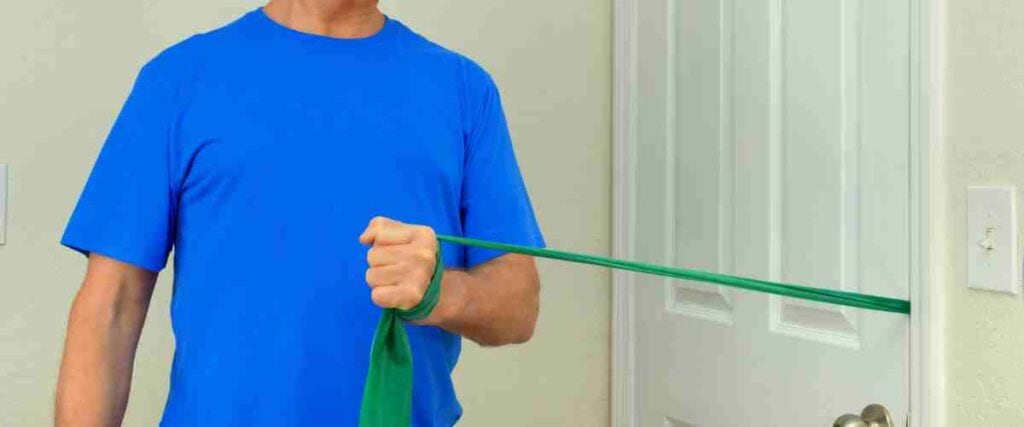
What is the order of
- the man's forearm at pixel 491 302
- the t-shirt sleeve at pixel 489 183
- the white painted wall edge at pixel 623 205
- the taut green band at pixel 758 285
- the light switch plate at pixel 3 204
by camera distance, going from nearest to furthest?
the taut green band at pixel 758 285 → the man's forearm at pixel 491 302 → the t-shirt sleeve at pixel 489 183 → the light switch plate at pixel 3 204 → the white painted wall edge at pixel 623 205

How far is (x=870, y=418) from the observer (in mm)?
1116

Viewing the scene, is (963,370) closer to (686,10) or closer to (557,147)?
(686,10)

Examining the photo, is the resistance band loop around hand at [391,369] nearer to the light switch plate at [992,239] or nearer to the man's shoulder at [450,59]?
the man's shoulder at [450,59]

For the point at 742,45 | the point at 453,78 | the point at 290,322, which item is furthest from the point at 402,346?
the point at 742,45

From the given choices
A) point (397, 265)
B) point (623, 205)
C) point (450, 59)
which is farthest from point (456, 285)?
point (623, 205)

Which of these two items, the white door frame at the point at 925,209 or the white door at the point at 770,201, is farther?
the white door at the point at 770,201

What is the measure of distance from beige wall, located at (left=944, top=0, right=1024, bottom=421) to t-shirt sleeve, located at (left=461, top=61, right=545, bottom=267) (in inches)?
15.9

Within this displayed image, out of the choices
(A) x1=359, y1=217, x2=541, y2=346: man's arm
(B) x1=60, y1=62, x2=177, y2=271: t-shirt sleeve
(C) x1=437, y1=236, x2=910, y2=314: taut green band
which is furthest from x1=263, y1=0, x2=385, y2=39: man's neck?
(C) x1=437, y1=236, x2=910, y2=314: taut green band

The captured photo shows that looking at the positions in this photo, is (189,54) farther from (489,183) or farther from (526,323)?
(526,323)

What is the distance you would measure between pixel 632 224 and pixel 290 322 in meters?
0.69

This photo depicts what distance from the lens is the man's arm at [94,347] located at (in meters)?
1.08

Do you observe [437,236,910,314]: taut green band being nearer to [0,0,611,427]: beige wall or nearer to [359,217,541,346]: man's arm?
[359,217,541,346]: man's arm

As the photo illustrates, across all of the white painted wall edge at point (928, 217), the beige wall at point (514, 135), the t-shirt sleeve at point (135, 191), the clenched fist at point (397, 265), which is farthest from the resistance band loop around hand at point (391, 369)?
the beige wall at point (514, 135)

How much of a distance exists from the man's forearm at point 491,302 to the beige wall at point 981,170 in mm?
396
